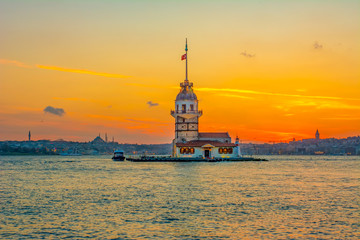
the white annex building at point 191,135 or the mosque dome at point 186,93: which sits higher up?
the mosque dome at point 186,93

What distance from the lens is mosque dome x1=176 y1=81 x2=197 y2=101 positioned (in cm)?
12400

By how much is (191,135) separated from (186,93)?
1114cm

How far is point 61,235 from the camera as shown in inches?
1004

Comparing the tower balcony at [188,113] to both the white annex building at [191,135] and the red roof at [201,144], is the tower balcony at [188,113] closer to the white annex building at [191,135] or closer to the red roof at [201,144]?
the white annex building at [191,135]

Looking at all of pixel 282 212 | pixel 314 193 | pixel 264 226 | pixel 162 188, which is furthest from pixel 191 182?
pixel 264 226

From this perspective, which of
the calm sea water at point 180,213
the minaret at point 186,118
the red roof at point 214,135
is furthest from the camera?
the red roof at point 214,135

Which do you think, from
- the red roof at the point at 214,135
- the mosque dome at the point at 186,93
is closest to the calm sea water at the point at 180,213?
the red roof at the point at 214,135

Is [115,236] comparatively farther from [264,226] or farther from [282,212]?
[282,212]

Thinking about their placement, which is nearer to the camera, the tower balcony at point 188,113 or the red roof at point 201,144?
the red roof at point 201,144

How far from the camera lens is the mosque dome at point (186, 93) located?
124000mm

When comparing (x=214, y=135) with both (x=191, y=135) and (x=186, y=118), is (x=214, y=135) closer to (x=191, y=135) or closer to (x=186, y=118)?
(x=191, y=135)

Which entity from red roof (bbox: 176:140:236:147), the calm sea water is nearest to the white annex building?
red roof (bbox: 176:140:236:147)

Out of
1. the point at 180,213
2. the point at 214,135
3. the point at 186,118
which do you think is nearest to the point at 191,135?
the point at 186,118

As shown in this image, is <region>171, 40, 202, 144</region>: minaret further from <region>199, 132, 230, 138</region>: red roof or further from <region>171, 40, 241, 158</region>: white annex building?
<region>199, 132, 230, 138</region>: red roof
